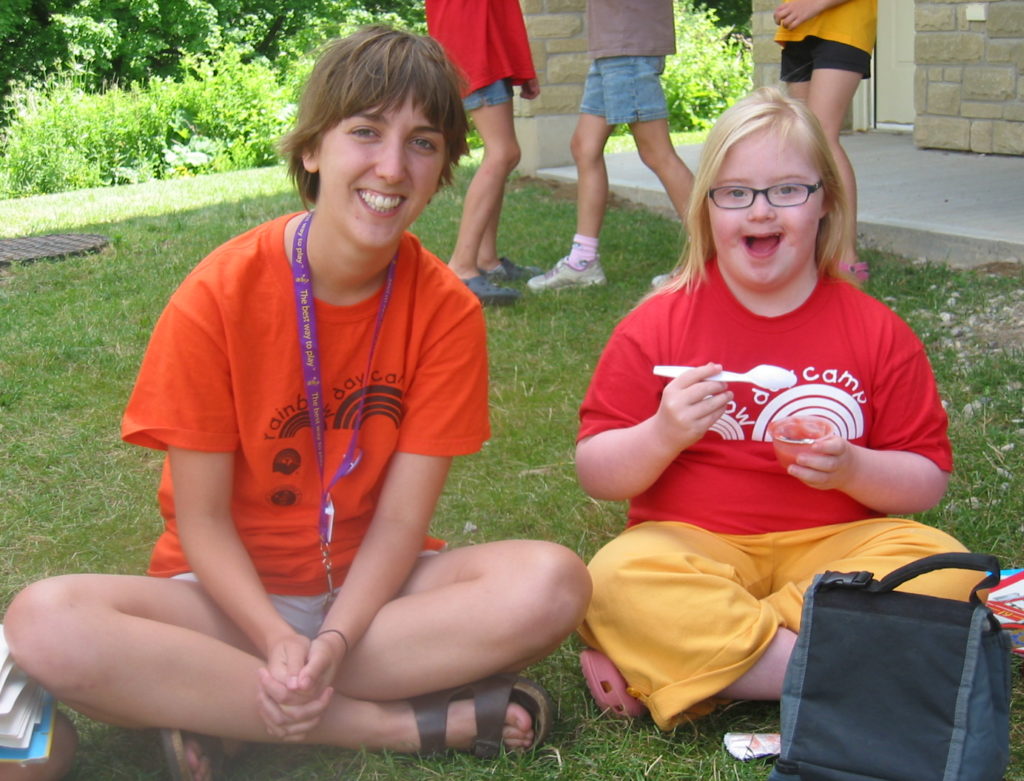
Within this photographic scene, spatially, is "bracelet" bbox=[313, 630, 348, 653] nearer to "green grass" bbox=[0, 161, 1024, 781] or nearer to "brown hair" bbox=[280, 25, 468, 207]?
"green grass" bbox=[0, 161, 1024, 781]

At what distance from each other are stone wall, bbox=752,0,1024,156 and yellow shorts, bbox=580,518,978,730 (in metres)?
5.83

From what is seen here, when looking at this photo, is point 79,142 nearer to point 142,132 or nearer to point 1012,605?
point 142,132

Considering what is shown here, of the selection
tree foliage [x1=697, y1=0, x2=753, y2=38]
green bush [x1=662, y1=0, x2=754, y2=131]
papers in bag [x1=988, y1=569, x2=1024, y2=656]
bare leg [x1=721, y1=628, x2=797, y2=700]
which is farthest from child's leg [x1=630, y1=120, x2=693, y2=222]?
tree foliage [x1=697, y1=0, x2=753, y2=38]

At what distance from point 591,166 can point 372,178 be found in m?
3.18

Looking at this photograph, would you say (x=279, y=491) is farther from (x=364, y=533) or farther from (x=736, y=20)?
(x=736, y=20)

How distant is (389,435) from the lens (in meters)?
2.17

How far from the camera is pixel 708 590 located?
2053 mm

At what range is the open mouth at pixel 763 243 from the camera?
7.32ft

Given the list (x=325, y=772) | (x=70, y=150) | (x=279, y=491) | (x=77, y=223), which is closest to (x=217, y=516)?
(x=279, y=491)

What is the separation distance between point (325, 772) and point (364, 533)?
1.45ft

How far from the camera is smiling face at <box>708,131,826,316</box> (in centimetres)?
221

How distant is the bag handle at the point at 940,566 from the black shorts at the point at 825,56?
3214 mm

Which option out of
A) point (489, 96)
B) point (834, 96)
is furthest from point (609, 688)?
point (489, 96)

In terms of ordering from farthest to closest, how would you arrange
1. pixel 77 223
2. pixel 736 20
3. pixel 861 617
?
pixel 736 20
pixel 77 223
pixel 861 617
